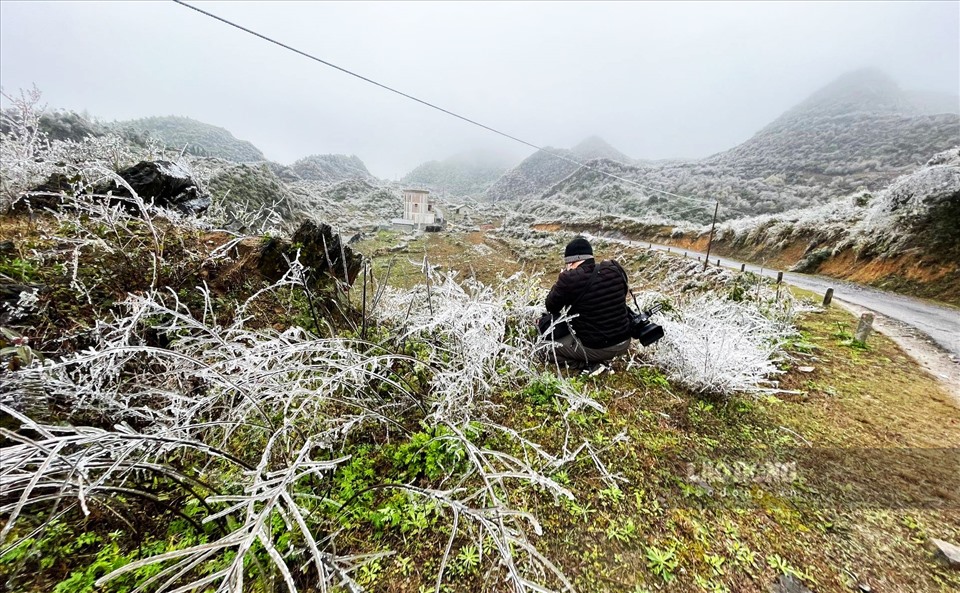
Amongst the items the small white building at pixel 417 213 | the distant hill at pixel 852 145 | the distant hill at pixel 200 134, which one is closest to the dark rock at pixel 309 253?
the small white building at pixel 417 213

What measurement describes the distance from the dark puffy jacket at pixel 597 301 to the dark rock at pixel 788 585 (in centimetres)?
220

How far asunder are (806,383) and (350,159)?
423 ft

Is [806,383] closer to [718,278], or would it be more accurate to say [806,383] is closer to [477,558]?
[477,558]

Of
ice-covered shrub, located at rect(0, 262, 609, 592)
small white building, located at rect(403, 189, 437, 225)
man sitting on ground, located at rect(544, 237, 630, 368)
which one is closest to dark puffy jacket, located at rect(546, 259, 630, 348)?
man sitting on ground, located at rect(544, 237, 630, 368)

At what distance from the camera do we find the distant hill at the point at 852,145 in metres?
35.5

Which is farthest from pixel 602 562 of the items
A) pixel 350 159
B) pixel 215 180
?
pixel 350 159

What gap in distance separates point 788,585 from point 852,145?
6821 centimetres

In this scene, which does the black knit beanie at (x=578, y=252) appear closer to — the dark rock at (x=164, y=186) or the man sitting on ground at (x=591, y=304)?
the man sitting on ground at (x=591, y=304)

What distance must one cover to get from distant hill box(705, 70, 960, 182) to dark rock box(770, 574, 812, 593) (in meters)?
45.9

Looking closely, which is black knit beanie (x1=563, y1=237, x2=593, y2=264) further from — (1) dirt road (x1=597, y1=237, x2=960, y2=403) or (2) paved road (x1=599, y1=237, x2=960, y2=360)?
(2) paved road (x1=599, y1=237, x2=960, y2=360)

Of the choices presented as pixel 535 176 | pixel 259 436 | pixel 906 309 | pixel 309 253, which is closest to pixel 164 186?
pixel 309 253

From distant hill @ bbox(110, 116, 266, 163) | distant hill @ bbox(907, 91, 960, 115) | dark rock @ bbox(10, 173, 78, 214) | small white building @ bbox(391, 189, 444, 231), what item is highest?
distant hill @ bbox(907, 91, 960, 115)

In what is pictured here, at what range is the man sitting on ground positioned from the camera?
146 inches

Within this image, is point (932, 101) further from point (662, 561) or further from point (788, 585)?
point (662, 561)
